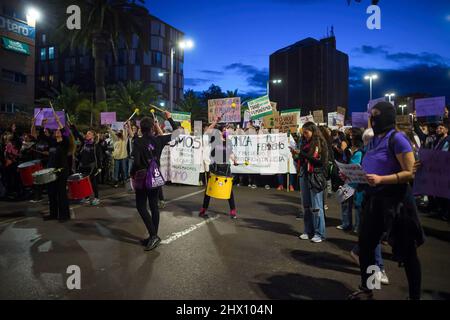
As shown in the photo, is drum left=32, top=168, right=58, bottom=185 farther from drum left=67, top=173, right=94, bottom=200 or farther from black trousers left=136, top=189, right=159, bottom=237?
black trousers left=136, top=189, right=159, bottom=237

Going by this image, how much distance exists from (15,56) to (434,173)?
42.2 meters

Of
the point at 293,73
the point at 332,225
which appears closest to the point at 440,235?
the point at 332,225

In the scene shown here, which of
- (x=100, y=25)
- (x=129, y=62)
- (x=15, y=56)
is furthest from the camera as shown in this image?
(x=129, y=62)

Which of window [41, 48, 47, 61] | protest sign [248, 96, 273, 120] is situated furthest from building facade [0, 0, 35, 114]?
window [41, 48, 47, 61]

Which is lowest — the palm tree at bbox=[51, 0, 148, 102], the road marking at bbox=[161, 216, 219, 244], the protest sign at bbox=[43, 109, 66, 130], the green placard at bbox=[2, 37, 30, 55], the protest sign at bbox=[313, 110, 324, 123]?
the road marking at bbox=[161, 216, 219, 244]

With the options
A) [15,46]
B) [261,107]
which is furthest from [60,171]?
[15,46]

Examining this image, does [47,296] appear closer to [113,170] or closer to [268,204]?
[268,204]

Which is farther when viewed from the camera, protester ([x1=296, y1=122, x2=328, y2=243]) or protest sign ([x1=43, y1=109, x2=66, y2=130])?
protest sign ([x1=43, y1=109, x2=66, y2=130])

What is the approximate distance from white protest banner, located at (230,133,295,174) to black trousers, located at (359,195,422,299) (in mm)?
8884

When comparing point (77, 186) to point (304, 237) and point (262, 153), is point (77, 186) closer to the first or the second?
point (304, 237)

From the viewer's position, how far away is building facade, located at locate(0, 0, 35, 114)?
35969mm

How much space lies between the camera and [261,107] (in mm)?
13188

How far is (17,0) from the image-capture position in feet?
121
